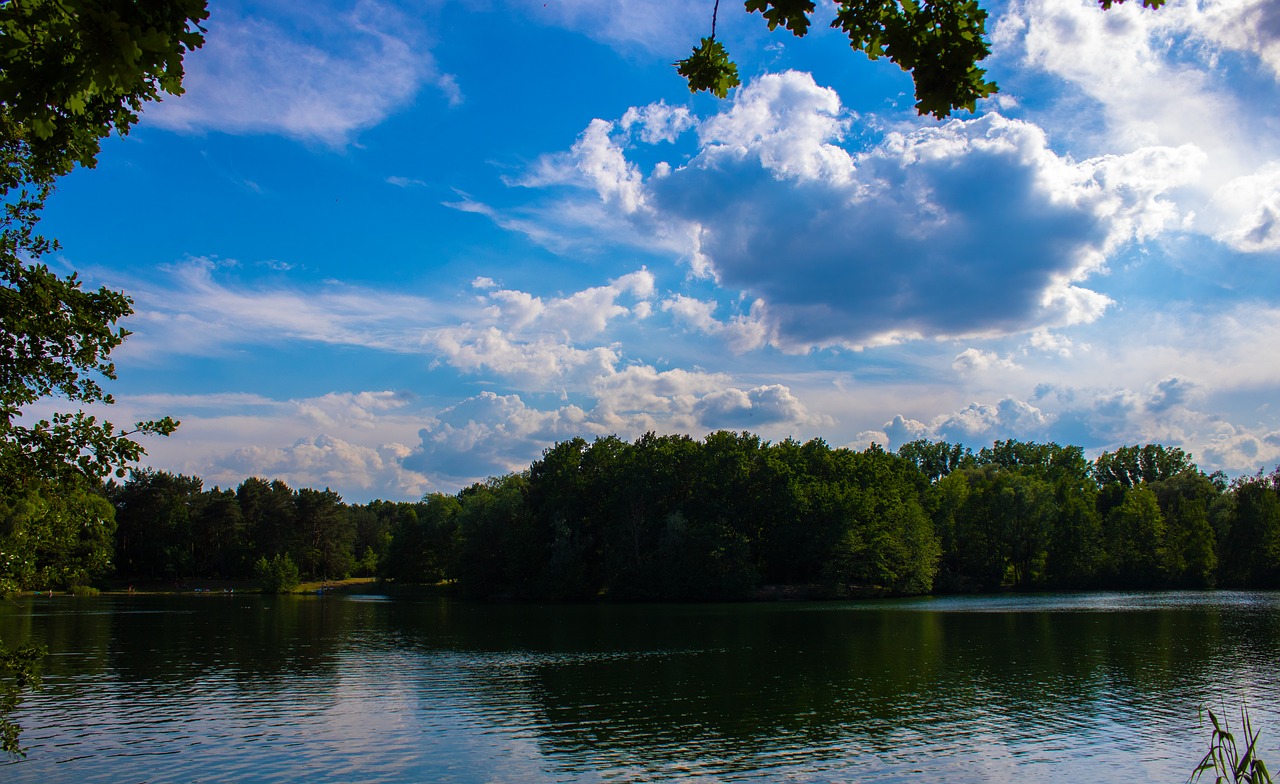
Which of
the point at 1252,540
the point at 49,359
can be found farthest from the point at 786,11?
the point at 1252,540

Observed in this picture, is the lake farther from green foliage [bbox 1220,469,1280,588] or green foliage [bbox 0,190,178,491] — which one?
green foliage [bbox 1220,469,1280,588]

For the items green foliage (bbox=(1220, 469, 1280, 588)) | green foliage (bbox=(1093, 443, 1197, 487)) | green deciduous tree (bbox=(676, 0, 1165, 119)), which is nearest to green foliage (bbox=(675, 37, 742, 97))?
green deciduous tree (bbox=(676, 0, 1165, 119))

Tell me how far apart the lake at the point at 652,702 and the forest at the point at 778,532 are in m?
36.6

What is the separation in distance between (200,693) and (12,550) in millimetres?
20819

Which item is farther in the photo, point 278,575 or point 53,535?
point 278,575

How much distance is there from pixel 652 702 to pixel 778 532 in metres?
68.5

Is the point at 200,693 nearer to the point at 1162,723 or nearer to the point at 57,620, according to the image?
the point at 1162,723

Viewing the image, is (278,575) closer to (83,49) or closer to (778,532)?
(778,532)

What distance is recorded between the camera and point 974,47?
20.4 feet

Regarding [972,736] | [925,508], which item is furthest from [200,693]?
[925,508]

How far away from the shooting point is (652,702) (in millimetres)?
28234

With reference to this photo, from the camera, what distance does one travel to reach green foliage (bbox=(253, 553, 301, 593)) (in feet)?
396

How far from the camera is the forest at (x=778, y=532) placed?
9250cm

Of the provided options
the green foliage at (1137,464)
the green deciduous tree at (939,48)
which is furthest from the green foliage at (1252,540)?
the green deciduous tree at (939,48)
